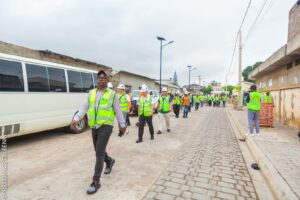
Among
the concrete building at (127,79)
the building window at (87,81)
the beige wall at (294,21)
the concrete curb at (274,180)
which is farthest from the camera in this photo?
the concrete building at (127,79)

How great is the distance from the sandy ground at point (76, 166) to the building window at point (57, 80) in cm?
168

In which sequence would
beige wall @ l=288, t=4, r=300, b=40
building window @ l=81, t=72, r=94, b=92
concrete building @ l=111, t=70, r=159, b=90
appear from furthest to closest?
concrete building @ l=111, t=70, r=159, b=90 < beige wall @ l=288, t=4, r=300, b=40 < building window @ l=81, t=72, r=94, b=92

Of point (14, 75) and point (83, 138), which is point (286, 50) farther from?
point (14, 75)

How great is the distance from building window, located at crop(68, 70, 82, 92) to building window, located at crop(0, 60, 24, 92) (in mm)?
1863

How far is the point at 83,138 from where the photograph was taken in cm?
683

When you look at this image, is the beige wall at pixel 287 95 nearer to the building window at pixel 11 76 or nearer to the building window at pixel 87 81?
the building window at pixel 87 81

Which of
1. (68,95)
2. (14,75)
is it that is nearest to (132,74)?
(68,95)

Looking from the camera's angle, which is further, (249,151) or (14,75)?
(249,151)

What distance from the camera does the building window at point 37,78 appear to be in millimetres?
5812

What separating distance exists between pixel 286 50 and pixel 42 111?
972cm

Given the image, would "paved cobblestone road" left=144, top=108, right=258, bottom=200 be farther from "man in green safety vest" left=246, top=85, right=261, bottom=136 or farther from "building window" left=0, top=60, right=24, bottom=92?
"building window" left=0, top=60, right=24, bottom=92

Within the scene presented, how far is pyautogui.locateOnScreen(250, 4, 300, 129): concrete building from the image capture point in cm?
879

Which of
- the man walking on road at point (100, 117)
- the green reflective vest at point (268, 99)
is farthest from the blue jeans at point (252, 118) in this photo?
the man walking on road at point (100, 117)

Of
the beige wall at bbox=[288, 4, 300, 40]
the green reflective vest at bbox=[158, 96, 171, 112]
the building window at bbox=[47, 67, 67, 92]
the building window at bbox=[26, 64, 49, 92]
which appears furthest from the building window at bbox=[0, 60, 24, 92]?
the beige wall at bbox=[288, 4, 300, 40]
